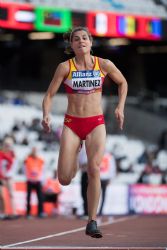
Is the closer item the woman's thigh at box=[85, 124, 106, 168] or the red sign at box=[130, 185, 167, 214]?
the woman's thigh at box=[85, 124, 106, 168]

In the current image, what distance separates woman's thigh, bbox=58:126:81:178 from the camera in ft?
29.5

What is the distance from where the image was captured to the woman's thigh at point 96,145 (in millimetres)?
9008

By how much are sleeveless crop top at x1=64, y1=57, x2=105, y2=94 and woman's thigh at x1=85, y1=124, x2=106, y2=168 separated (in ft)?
1.42

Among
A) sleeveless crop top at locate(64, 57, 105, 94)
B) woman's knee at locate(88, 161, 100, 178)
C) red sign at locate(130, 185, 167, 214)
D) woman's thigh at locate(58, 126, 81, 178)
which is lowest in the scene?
red sign at locate(130, 185, 167, 214)

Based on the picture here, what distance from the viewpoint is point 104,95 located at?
1336 inches

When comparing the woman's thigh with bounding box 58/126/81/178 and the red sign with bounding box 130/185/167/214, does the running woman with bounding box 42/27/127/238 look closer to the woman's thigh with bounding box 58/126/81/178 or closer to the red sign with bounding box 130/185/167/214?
the woman's thigh with bounding box 58/126/81/178

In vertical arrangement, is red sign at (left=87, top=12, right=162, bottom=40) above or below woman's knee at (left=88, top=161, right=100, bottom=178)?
above

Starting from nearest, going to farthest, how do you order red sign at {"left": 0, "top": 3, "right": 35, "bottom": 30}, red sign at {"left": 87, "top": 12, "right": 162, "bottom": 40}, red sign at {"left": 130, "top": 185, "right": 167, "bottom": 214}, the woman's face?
1. the woman's face
2. red sign at {"left": 130, "top": 185, "right": 167, "bottom": 214}
3. red sign at {"left": 0, "top": 3, "right": 35, "bottom": 30}
4. red sign at {"left": 87, "top": 12, "right": 162, "bottom": 40}

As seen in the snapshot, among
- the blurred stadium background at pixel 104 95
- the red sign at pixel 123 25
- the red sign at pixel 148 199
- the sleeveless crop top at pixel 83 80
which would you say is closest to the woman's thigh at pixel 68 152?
the sleeveless crop top at pixel 83 80

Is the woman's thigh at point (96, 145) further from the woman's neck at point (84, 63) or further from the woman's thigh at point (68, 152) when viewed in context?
the woman's neck at point (84, 63)

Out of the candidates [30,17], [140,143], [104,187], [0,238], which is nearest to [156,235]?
[0,238]

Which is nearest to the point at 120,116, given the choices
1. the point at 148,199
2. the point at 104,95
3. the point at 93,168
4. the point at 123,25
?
the point at 93,168

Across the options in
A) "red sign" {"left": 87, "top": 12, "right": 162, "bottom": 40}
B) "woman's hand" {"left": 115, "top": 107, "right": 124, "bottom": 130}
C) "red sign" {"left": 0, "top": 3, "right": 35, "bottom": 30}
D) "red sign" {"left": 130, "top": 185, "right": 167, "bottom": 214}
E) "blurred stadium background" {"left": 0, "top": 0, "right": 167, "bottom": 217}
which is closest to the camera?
"woman's hand" {"left": 115, "top": 107, "right": 124, "bottom": 130}

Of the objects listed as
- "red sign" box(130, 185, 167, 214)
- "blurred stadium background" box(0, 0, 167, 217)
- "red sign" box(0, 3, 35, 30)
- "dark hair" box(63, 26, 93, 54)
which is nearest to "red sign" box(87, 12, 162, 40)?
"blurred stadium background" box(0, 0, 167, 217)
